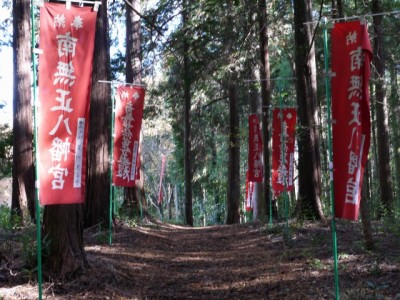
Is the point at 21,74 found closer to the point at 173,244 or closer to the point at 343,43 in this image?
the point at 173,244

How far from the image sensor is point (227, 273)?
8.39 meters

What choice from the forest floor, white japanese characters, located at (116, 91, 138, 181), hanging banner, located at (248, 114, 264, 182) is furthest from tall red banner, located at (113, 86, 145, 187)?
hanging banner, located at (248, 114, 264, 182)

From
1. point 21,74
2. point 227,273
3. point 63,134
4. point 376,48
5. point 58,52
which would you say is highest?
point 376,48

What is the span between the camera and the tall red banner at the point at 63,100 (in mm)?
4984

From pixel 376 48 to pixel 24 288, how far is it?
493 inches

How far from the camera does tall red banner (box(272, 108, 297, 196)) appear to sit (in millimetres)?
12297

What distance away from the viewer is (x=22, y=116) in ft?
39.8

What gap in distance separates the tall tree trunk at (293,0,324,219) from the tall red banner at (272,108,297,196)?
0.87 ft

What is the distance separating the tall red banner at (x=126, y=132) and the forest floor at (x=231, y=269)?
1428mm

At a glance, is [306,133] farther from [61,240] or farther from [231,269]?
[61,240]

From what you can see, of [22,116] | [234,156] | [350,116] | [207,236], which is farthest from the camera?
[234,156]

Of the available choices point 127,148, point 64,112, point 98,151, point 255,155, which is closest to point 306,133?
point 255,155

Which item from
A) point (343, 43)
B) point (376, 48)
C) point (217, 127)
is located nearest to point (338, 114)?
point (343, 43)

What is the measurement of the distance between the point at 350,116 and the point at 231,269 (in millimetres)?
4533
